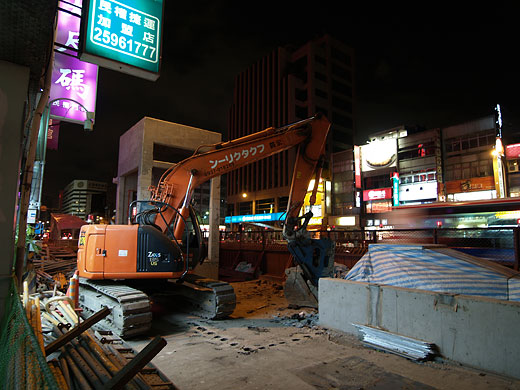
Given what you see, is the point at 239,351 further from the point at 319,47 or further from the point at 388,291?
the point at 319,47

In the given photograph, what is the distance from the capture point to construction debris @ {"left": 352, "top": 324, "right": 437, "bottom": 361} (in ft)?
16.9

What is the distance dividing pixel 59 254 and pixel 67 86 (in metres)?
11.3

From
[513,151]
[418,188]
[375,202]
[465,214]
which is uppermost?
[513,151]

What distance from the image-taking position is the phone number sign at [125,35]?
5688 mm

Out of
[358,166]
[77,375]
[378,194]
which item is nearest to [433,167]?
[378,194]

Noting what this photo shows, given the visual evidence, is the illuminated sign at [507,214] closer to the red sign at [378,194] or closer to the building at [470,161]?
the building at [470,161]

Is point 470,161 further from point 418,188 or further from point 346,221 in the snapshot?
point 346,221

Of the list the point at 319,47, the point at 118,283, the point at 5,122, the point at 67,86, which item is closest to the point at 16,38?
the point at 5,122

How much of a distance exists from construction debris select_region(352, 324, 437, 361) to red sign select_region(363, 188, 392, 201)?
3922cm

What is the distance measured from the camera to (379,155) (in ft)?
143

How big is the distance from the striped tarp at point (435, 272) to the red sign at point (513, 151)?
32357mm


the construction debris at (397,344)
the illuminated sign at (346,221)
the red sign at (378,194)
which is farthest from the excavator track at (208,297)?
the illuminated sign at (346,221)

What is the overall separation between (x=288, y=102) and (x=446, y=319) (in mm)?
63416

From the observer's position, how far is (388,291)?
5941 mm
